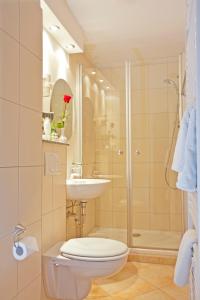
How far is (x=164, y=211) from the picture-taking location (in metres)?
3.28

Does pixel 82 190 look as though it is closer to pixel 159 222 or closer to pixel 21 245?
pixel 21 245

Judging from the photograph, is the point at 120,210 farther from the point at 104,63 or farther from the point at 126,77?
the point at 104,63

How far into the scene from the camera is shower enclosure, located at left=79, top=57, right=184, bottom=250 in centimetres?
317

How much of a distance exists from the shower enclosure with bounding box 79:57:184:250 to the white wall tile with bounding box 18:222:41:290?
5.33 ft

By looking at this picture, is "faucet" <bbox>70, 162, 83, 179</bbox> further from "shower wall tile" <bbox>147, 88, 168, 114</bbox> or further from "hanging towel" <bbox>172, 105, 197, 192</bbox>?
"hanging towel" <bbox>172, 105, 197, 192</bbox>

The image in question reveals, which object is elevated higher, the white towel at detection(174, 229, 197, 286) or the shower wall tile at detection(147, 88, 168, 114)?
the shower wall tile at detection(147, 88, 168, 114)

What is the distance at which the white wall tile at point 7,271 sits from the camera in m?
1.17

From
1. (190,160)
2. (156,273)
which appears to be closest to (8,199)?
(190,160)

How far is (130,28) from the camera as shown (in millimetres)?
2580

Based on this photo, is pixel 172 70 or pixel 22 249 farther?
pixel 172 70

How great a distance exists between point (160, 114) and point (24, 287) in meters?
2.50

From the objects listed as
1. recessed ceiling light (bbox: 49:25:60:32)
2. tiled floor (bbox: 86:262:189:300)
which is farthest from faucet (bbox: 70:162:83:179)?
recessed ceiling light (bbox: 49:25:60:32)

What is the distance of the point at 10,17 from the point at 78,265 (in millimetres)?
1398

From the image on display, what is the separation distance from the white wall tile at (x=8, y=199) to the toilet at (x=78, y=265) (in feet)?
1.63
